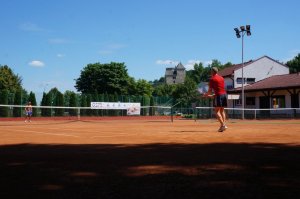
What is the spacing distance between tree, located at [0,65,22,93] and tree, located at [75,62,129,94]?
48.3 feet

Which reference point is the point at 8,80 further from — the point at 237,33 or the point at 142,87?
the point at 237,33

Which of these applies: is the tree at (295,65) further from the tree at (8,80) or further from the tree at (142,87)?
the tree at (8,80)

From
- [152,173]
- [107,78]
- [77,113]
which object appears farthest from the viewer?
[107,78]

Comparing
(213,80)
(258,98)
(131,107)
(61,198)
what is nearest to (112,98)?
(131,107)

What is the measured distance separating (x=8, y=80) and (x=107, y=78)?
19267 mm

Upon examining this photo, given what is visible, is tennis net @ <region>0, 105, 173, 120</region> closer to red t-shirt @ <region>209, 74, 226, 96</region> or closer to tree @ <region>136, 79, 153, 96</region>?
red t-shirt @ <region>209, 74, 226, 96</region>

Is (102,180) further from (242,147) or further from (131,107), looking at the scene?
(131,107)

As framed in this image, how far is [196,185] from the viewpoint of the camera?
3467 mm

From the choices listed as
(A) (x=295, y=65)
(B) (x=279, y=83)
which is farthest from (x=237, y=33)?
(A) (x=295, y=65)

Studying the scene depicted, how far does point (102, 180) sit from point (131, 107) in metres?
40.8

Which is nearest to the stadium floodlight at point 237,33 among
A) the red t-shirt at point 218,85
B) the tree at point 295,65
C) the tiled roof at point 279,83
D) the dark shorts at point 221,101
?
the tiled roof at point 279,83

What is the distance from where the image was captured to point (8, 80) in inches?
2820

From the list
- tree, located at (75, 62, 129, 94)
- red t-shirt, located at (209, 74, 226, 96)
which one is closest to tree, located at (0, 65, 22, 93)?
tree, located at (75, 62, 129, 94)

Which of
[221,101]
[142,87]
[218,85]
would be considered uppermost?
[142,87]
